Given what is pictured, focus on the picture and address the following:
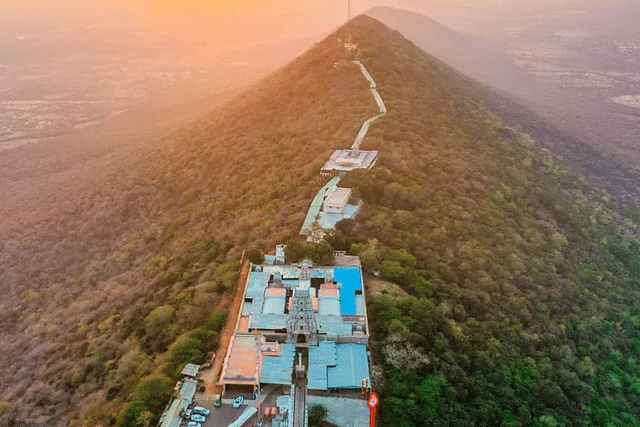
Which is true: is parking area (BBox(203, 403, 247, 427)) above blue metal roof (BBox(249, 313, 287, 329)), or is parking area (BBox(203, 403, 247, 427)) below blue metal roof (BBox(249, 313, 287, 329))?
below

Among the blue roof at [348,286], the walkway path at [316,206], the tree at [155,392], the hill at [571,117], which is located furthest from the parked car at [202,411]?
the hill at [571,117]

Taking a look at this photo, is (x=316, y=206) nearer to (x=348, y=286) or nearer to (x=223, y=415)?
(x=348, y=286)

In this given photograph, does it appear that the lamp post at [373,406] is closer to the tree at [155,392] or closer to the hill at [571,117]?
the tree at [155,392]

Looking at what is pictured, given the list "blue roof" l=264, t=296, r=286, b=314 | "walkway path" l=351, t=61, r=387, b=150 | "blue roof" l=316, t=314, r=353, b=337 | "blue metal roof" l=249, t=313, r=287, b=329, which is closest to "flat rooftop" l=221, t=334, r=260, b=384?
"blue metal roof" l=249, t=313, r=287, b=329

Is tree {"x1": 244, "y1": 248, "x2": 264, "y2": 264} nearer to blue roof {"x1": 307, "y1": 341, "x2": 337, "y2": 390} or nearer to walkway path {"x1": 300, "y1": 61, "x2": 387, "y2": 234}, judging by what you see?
walkway path {"x1": 300, "y1": 61, "x2": 387, "y2": 234}

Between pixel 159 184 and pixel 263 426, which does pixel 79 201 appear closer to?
pixel 159 184

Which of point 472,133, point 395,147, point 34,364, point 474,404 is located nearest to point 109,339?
point 34,364
